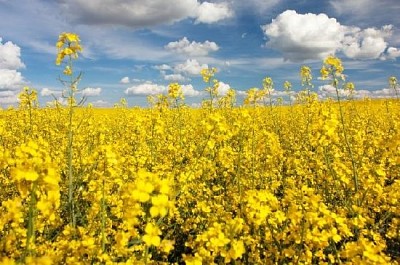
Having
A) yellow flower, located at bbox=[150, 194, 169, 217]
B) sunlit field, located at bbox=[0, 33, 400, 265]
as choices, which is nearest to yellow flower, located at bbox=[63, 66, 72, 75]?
sunlit field, located at bbox=[0, 33, 400, 265]

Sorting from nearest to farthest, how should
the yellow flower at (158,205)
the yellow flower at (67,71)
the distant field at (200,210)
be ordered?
the yellow flower at (158,205) → the distant field at (200,210) → the yellow flower at (67,71)

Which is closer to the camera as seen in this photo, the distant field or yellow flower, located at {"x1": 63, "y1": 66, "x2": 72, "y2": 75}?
the distant field

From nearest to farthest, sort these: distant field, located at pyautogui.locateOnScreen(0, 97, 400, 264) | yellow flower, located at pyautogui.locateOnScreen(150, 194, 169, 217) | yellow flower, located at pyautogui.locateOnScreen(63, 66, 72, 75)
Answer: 1. yellow flower, located at pyautogui.locateOnScreen(150, 194, 169, 217)
2. distant field, located at pyautogui.locateOnScreen(0, 97, 400, 264)
3. yellow flower, located at pyautogui.locateOnScreen(63, 66, 72, 75)

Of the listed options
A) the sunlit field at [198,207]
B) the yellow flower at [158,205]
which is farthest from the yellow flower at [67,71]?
the yellow flower at [158,205]

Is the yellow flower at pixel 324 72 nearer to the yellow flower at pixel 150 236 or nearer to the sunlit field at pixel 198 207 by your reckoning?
the sunlit field at pixel 198 207

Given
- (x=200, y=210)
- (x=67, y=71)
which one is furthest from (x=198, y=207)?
(x=67, y=71)

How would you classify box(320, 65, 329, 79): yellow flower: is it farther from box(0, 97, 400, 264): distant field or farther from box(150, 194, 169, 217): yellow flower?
box(150, 194, 169, 217): yellow flower

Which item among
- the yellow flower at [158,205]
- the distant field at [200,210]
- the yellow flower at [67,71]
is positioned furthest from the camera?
the yellow flower at [67,71]

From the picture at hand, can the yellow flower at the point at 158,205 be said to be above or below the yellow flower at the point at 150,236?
above

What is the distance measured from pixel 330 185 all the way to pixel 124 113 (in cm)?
1062

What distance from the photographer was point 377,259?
2.52 meters

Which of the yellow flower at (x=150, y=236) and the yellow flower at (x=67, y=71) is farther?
the yellow flower at (x=67, y=71)

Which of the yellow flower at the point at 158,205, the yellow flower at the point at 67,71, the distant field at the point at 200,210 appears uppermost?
the yellow flower at the point at 67,71

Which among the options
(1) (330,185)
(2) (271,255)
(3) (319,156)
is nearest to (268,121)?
(3) (319,156)
